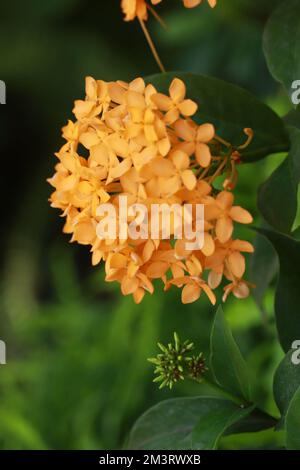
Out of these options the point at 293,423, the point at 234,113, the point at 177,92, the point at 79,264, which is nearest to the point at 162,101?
the point at 177,92

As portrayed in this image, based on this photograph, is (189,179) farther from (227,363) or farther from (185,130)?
(227,363)

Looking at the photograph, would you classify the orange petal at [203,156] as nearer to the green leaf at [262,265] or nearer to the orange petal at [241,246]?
the orange petal at [241,246]

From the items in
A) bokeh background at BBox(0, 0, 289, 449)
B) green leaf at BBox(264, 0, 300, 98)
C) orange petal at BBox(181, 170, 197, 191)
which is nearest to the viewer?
orange petal at BBox(181, 170, 197, 191)

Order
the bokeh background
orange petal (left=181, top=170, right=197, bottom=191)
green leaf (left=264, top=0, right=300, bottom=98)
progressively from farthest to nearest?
1. the bokeh background
2. green leaf (left=264, top=0, right=300, bottom=98)
3. orange petal (left=181, top=170, right=197, bottom=191)

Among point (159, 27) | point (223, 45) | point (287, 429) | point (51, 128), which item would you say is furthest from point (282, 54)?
point (51, 128)

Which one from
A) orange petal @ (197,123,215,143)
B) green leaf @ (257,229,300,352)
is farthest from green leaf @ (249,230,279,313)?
orange petal @ (197,123,215,143)

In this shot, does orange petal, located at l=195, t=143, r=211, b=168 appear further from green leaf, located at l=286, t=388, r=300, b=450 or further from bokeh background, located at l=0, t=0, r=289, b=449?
bokeh background, located at l=0, t=0, r=289, b=449
